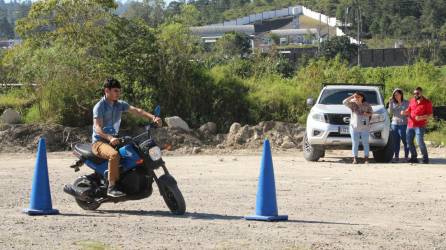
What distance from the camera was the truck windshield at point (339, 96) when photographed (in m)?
23.6

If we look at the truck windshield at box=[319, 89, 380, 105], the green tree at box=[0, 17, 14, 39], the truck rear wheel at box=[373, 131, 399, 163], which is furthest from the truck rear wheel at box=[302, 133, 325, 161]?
the green tree at box=[0, 17, 14, 39]

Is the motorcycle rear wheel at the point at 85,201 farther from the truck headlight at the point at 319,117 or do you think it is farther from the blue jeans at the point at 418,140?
the blue jeans at the point at 418,140

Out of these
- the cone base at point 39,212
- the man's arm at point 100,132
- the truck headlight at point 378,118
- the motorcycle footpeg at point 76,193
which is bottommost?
the truck headlight at point 378,118

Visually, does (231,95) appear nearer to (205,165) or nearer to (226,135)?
(226,135)

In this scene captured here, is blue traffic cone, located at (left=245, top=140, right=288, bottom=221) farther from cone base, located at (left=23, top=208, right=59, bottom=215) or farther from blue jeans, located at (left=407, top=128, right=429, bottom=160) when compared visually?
blue jeans, located at (left=407, top=128, right=429, bottom=160)

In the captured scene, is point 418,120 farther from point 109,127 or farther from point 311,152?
point 109,127

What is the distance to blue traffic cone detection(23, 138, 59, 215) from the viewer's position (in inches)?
510

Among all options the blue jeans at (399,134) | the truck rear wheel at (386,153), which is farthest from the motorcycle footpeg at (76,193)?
the blue jeans at (399,134)

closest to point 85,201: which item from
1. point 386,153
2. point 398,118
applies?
point 386,153

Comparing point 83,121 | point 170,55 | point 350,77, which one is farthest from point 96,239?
point 350,77

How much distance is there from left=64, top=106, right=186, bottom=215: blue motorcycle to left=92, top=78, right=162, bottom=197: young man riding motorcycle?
0.12 metres

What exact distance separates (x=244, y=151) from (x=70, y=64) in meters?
6.11

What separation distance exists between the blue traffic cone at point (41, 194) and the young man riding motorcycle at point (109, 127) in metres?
0.72

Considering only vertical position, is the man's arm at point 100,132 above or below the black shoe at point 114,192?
above
